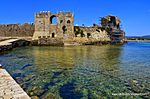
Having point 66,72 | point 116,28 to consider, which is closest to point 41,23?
point 116,28

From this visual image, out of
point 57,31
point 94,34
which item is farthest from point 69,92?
point 94,34

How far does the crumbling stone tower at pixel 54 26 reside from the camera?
4684cm

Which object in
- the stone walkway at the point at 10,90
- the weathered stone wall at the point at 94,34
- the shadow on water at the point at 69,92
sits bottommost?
the shadow on water at the point at 69,92

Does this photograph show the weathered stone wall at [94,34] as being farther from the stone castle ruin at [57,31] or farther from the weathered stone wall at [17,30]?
the weathered stone wall at [17,30]

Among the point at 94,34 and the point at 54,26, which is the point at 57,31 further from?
the point at 94,34

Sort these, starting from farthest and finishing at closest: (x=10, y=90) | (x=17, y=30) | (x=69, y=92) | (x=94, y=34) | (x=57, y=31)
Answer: (x=17, y=30)
(x=94, y=34)
(x=57, y=31)
(x=69, y=92)
(x=10, y=90)

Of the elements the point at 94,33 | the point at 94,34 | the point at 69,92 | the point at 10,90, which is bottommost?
the point at 69,92

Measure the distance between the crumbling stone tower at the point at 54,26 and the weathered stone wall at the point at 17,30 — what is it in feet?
13.3

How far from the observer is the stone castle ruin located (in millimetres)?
46438

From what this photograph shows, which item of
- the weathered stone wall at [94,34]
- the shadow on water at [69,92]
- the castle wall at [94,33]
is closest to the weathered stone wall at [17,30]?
the weathered stone wall at [94,34]

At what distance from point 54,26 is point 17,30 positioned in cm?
976

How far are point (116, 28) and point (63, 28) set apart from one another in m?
18.0

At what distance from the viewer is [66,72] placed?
1577 cm

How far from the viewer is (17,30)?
52.0 metres
